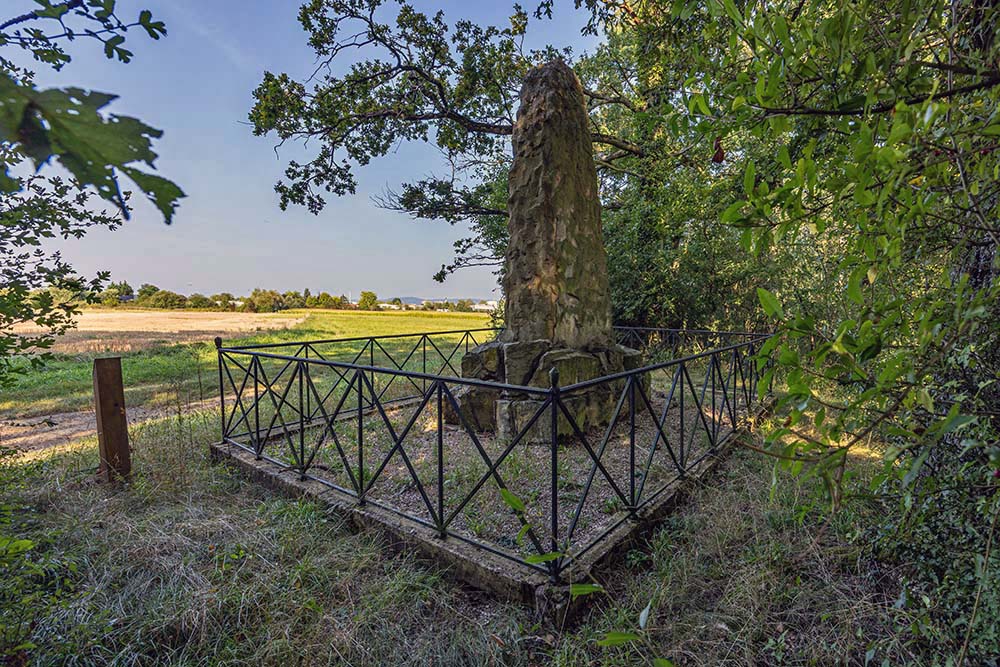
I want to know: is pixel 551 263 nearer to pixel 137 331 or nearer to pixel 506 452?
pixel 506 452

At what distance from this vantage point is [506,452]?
2645mm

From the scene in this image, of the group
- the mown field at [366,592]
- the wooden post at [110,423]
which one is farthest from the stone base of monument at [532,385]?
the wooden post at [110,423]

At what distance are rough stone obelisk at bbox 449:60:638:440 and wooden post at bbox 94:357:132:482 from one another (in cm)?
307

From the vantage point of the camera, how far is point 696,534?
299cm

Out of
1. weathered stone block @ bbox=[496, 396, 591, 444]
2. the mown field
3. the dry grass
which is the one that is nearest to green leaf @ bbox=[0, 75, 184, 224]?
the mown field

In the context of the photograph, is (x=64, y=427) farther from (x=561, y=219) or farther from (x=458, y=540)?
(x=561, y=219)

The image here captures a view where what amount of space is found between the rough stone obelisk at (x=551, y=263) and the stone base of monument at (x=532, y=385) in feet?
0.04

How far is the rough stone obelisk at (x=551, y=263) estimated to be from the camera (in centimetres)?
501

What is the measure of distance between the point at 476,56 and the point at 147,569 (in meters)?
8.89

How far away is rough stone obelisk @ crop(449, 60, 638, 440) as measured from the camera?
197 inches

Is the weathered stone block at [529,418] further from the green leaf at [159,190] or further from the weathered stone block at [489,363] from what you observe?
the green leaf at [159,190]

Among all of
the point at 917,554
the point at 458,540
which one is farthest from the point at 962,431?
the point at 458,540

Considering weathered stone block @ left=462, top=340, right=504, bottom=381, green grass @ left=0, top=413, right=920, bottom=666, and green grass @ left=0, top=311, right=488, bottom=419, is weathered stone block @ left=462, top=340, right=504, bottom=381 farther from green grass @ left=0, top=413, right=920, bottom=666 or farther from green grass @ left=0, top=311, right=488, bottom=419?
green grass @ left=0, top=311, right=488, bottom=419

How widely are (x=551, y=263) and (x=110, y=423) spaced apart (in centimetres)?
438
